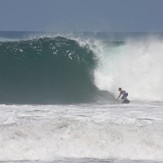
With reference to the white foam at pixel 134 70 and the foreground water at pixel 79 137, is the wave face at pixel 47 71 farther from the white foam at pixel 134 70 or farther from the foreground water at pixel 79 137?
the foreground water at pixel 79 137

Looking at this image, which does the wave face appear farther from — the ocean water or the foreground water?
the foreground water

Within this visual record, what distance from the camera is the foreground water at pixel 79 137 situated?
1150 centimetres

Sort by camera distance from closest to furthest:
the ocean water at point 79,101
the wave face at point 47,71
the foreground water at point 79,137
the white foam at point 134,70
→ the foreground water at point 79,137 < the ocean water at point 79,101 < the wave face at point 47,71 < the white foam at point 134,70

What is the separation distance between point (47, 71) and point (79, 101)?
4.23 m

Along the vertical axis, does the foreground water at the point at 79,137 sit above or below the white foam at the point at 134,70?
below

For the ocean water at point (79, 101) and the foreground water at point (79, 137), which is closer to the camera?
the foreground water at point (79, 137)

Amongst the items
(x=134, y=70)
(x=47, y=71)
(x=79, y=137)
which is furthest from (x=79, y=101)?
(x=79, y=137)

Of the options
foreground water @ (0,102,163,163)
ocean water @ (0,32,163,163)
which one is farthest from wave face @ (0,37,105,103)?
foreground water @ (0,102,163,163)

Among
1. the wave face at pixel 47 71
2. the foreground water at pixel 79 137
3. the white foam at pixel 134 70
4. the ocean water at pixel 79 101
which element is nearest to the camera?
the foreground water at pixel 79 137

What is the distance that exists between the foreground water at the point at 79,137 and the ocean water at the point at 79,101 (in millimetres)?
17

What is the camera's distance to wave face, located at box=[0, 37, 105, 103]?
852 inches

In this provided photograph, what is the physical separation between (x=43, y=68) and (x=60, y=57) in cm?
103

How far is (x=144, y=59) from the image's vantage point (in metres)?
25.7

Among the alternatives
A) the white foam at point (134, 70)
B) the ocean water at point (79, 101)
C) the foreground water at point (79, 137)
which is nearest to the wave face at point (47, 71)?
the ocean water at point (79, 101)
